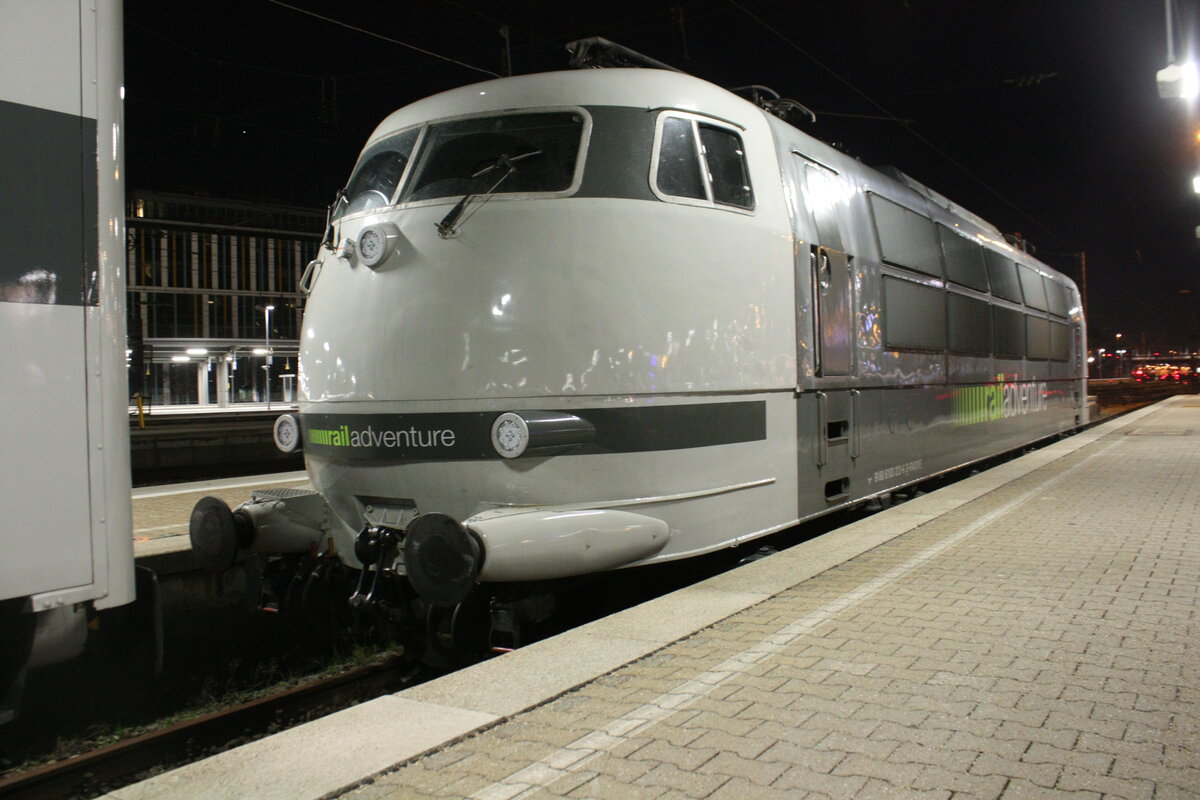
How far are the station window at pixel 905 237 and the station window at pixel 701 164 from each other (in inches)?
96.4

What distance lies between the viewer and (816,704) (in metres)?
3.59

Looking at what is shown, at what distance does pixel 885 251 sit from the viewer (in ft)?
26.8

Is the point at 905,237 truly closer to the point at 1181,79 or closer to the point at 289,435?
the point at 289,435

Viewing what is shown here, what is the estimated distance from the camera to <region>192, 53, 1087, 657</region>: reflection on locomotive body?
5102 millimetres

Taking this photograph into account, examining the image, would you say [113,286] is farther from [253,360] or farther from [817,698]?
[253,360]

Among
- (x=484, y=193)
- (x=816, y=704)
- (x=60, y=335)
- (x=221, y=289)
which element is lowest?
(x=816, y=704)

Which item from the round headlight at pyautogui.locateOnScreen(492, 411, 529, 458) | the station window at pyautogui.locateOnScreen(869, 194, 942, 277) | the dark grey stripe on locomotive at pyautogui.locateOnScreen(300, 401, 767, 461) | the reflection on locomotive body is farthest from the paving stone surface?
the station window at pyautogui.locateOnScreen(869, 194, 942, 277)

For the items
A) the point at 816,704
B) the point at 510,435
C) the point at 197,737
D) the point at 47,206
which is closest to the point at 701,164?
the point at 510,435

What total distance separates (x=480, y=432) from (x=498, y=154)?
1.69 metres

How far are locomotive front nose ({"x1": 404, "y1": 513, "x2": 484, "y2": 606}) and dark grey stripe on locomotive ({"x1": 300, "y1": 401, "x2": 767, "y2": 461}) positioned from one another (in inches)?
22.9

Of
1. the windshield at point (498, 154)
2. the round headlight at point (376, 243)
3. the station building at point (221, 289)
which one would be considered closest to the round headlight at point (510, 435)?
the round headlight at point (376, 243)

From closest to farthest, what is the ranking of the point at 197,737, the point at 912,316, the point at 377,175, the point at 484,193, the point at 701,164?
the point at 197,737, the point at 484,193, the point at 701,164, the point at 377,175, the point at 912,316

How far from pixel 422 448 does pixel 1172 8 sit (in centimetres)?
1197

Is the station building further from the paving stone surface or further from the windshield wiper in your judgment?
the paving stone surface
